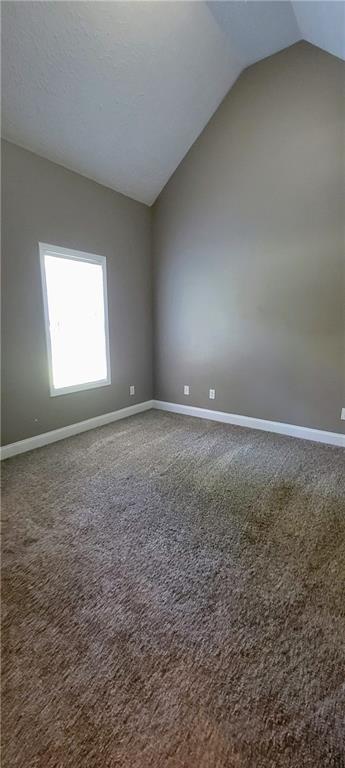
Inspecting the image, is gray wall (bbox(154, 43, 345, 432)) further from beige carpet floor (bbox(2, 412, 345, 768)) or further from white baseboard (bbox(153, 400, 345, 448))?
beige carpet floor (bbox(2, 412, 345, 768))

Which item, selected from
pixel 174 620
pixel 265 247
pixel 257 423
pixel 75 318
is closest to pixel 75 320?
pixel 75 318

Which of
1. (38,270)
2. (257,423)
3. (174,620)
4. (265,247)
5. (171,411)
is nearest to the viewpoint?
(174,620)

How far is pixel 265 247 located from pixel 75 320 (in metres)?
2.17

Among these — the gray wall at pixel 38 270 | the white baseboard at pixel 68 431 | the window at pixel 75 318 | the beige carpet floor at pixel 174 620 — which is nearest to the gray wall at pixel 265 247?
the gray wall at pixel 38 270

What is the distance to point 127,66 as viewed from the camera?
103 inches

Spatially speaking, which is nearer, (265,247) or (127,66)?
(127,66)

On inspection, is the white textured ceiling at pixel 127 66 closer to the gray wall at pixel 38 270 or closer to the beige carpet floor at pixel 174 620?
the gray wall at pixel 38 270

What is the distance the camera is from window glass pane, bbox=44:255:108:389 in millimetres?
3283

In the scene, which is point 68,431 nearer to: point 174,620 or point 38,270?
point 38,270

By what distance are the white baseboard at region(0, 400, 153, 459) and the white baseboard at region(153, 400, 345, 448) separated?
0.43 m

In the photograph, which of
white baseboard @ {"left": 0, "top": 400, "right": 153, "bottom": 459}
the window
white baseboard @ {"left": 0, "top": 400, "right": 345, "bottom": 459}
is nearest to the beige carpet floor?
white baseboard @ {"left": 0, "top": 400, "right": 153, "bottom": 459}

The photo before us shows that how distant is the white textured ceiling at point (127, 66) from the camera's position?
7.33 ft

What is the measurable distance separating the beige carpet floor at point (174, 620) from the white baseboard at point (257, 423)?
71cm

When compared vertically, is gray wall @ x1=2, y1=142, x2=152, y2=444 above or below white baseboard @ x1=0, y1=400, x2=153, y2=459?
above
